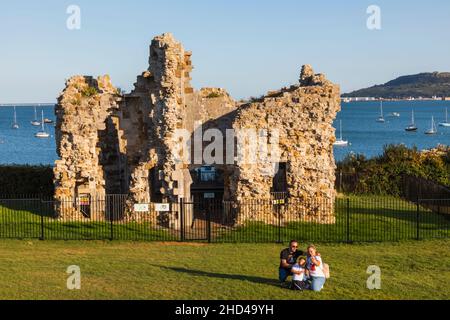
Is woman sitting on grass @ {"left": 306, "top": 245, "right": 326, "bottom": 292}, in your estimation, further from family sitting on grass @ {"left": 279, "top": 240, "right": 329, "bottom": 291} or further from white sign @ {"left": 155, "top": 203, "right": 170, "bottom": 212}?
white sign @ {"left": 155, "top": 203, "right": 170, "bottom": 212}

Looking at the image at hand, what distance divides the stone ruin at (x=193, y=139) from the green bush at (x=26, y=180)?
247 inches

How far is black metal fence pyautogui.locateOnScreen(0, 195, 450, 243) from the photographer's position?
914 inches

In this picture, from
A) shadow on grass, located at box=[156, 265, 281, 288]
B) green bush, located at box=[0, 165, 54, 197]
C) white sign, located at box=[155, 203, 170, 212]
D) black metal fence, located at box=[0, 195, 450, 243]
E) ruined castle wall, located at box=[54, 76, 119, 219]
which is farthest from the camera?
green bush, located at box=[0, 165, 54, 197]

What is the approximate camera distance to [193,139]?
88.1 feet

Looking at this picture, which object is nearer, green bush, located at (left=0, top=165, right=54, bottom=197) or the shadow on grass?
the shadow on grass

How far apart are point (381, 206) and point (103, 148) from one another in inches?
517

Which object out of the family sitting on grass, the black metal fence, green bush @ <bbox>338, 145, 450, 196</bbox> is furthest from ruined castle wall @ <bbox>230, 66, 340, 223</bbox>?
green bush @ <bbox>338, 145, 450, 196</bbox>

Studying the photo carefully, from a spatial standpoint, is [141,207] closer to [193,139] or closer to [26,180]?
[193,139]

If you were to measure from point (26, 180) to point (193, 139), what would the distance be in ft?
36.9

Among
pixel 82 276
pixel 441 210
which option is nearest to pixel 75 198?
pixel 82 276

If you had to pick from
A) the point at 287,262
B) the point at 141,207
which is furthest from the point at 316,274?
the point at 141,207

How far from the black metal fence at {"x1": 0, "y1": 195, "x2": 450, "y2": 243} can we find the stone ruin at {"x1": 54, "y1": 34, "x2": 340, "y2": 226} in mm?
126

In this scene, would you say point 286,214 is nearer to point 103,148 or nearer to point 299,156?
point 299,156

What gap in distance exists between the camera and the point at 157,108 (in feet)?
85.7
